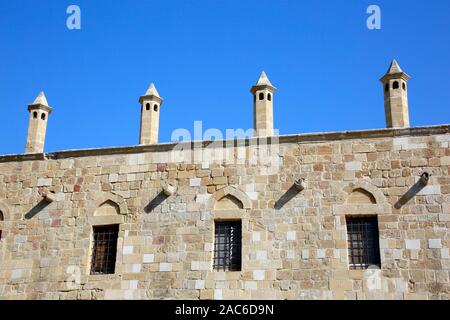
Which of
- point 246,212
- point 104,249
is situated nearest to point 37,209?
point 104,249

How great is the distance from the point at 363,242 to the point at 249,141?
3.19 m

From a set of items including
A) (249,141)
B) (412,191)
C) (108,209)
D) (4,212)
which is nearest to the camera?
(412,191)

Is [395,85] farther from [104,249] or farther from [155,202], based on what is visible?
[104,249]

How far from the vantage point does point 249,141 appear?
1312 cm

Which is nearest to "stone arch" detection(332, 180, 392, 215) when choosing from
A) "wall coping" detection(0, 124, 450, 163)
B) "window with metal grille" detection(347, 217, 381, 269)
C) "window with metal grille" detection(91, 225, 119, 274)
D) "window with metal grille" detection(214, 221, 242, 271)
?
"window with metal grille" detection(347, 217, 381, 269)

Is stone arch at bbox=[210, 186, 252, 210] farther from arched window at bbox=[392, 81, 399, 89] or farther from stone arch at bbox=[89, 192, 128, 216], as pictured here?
arched window at bbox=[392, 81, 399, 89]

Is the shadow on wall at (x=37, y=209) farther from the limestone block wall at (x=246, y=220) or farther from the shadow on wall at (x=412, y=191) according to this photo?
the shadow on wall at (x=412, y=191)

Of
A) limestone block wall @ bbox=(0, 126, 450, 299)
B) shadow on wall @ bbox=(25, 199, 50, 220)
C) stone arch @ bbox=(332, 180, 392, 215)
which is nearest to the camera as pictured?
limestone block wall @ bbox=(0, 126, 450, 299)

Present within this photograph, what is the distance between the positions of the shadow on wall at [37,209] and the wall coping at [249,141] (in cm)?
109

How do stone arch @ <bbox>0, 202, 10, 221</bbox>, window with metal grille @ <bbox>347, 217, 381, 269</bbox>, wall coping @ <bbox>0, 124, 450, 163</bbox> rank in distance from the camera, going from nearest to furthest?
window with metal grille @ <bbox>347, 217, 381, 269</bbox> → wall coping @ <bbox>0, 124, 450, 163</bbox> → stone arch @ <bbox>0, 202, 10, 221</bbox>

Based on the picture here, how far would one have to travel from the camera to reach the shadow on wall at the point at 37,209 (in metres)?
13.8

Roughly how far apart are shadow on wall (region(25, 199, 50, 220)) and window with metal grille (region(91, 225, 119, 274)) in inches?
55.4

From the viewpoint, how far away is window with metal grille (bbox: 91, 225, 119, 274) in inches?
514
